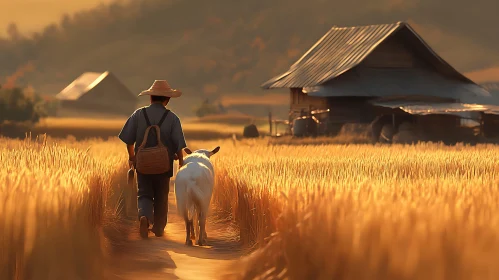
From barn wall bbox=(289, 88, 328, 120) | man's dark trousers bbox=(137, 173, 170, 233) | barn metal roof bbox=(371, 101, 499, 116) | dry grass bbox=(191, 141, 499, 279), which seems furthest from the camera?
barn wall bbox=(289, 88, 328, 120)

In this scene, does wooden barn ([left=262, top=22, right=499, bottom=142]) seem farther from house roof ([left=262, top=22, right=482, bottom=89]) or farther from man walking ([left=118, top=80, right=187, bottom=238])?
man walking ([left=118, top=80, right=187, bottom=238])

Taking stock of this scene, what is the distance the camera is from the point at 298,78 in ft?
127

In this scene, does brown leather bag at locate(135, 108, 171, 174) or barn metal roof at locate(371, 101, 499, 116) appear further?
barn metal roof at locate(371, 101, 499, 116)

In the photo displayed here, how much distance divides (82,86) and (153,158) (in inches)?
3100

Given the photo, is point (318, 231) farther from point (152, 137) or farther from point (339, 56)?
point (339, 56)

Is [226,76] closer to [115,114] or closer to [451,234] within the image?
[115,114]

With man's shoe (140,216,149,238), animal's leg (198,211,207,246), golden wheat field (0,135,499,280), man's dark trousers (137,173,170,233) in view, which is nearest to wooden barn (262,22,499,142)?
man's dark trousers (137,173,170,233)

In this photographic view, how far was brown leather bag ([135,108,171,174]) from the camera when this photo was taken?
10.3m

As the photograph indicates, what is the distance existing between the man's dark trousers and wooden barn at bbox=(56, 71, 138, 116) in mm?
72916

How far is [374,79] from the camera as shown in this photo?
3809 cm

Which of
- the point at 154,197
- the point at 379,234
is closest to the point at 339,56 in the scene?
the point at 154,197

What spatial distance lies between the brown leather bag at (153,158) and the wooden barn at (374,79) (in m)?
25.7

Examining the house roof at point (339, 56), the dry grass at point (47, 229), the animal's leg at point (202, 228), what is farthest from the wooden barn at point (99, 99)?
the dry grass at point (47, 229)

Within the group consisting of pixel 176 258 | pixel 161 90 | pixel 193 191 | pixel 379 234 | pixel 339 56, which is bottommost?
pixel 176 258
